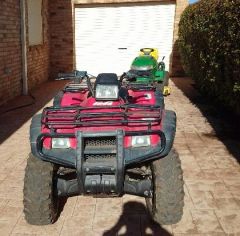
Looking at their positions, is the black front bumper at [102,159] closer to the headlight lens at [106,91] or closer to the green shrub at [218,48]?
the headlight lens at [106,91]

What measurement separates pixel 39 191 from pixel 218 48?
468 cm

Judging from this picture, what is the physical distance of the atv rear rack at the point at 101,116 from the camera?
340 cm

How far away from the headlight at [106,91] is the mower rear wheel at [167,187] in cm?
79

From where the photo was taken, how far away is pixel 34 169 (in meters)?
3.63

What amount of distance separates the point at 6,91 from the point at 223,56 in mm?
5656

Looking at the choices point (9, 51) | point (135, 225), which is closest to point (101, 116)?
point (135, 225)

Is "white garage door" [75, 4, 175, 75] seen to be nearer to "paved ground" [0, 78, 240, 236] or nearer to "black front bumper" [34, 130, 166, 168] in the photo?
"paved ground" [0, 78, 240, 236]

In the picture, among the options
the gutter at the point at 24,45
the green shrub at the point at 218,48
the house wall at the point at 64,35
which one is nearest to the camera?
the green shrub at the point at 218,48

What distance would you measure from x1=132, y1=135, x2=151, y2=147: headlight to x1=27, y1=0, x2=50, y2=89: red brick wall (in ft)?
29.1

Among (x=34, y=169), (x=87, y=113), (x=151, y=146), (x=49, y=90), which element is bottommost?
(x=49, y=90)

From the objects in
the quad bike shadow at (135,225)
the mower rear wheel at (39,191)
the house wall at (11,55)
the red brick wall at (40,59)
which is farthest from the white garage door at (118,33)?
the mower rear wheel at (39,191)

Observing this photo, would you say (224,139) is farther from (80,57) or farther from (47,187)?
(80,57)

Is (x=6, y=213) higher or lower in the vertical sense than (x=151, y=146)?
lower

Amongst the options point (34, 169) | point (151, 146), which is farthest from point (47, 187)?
point (151, 146)
